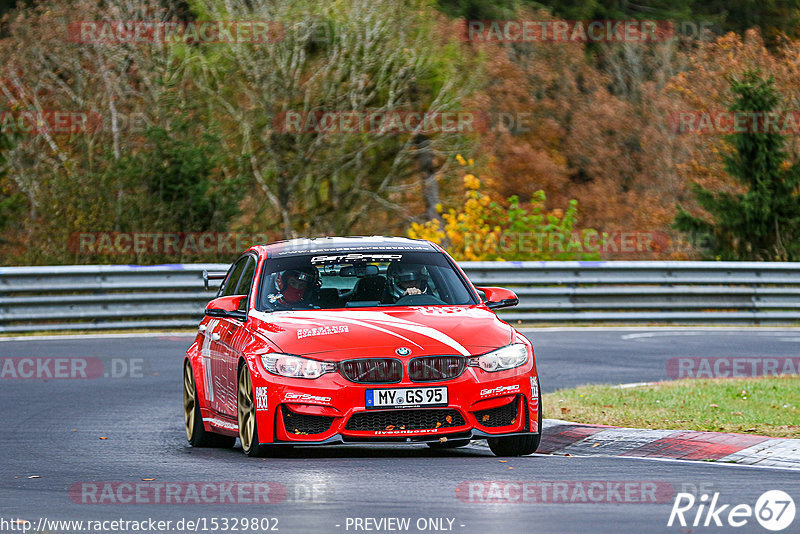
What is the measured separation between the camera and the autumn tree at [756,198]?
31.0 meters

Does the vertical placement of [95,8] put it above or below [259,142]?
above

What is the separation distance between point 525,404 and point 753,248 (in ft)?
74.6

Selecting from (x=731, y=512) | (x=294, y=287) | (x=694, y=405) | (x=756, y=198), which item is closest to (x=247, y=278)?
(x=294, y=287)

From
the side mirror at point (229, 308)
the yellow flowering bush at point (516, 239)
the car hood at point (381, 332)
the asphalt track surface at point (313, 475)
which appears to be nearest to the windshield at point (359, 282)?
the side mirror at point (229, 308)

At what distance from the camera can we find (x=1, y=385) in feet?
53.4

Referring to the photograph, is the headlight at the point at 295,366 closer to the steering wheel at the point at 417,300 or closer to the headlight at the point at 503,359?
the headlight at the point at 503,359

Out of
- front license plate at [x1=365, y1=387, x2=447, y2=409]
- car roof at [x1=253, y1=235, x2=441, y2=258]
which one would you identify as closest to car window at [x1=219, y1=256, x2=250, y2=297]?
car roof at [x1=253, y1=235, x2=441, y2=258]

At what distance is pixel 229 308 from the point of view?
10.7 metres

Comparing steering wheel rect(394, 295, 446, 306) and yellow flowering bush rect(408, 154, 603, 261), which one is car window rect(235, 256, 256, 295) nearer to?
steering wheel rect(394, 295, 446, 306)

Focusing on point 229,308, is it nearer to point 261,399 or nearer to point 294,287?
point 294,287

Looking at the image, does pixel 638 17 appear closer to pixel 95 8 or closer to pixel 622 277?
pixel 95 8

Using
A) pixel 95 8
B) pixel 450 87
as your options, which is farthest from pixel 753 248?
pixel 95 8

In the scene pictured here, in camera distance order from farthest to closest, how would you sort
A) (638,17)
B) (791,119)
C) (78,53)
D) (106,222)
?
(638,17)
(78,53)
(791,119)
(106,222)

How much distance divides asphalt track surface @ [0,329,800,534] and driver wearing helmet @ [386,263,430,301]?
3.76 ft
